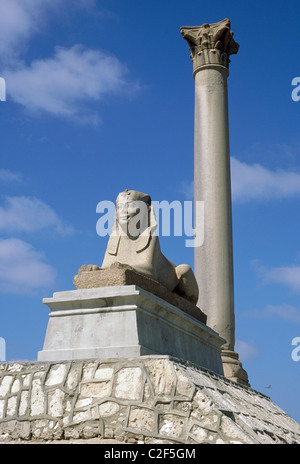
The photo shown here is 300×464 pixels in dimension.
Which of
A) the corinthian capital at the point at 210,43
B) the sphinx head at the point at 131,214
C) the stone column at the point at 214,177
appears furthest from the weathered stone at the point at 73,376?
the corinthian capital at the point at 210,43

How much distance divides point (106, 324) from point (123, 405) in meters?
1.42

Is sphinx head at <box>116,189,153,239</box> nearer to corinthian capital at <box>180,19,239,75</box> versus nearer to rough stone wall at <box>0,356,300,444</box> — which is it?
rough stone wall at <box>0,356,300,444</box>

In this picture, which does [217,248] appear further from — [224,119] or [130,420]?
[130,420]

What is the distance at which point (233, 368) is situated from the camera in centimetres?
1529

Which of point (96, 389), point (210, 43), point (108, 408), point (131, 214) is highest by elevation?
point (210, 43)

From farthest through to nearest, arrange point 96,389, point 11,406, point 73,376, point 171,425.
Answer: point 11,406 → point 73,376 → point 96,389 → point 171,425

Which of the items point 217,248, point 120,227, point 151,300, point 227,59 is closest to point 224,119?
point 227,59

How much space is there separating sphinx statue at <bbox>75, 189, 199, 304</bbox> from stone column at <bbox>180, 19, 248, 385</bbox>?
5.88m

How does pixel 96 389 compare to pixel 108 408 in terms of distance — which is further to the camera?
pixel 96 389

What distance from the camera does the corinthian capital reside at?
1755 cm

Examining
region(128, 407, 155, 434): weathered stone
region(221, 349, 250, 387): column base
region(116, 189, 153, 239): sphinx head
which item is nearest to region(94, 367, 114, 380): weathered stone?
region(128, 407, 155, 434): weathered stone

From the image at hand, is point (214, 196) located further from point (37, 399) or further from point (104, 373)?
point (37, 399)

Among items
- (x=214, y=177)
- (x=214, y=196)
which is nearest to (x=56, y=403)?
(x=214, y=196)

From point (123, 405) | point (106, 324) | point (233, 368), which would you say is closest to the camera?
point (123, 405)
